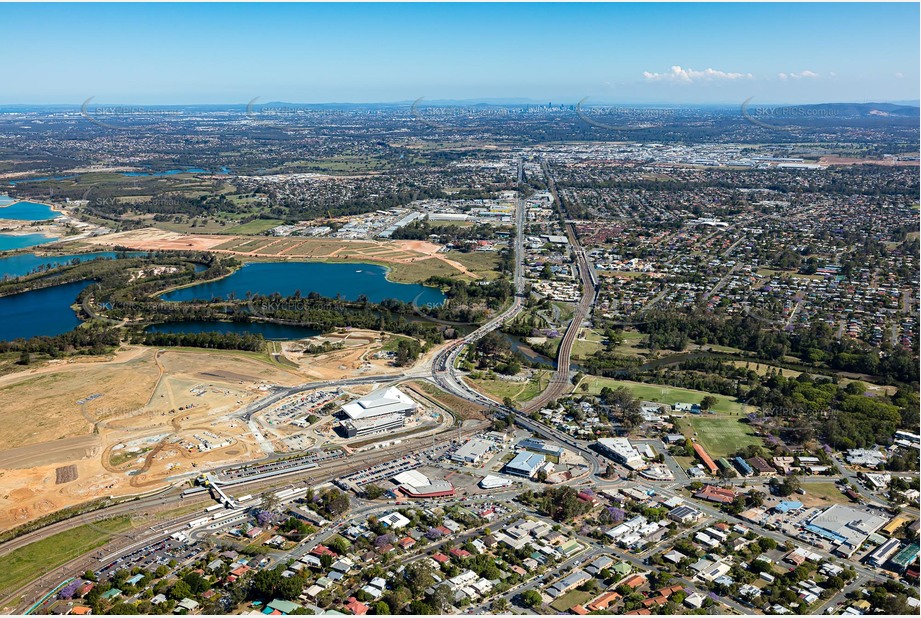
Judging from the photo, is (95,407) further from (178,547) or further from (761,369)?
(761,369)

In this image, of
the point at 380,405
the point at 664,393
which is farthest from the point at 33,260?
the point at 664,393

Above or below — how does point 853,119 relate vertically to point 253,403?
above

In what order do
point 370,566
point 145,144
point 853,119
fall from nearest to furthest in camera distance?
point 370,566 < point 145,144 < point 853,119

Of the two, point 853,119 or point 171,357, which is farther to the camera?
point 853,119

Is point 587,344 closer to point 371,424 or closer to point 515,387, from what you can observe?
point 515,387

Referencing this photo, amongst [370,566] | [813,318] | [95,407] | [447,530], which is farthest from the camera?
[813,318]

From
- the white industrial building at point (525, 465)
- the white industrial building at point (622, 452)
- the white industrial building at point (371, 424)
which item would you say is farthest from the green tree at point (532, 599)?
the white industrial building at point (371, 424)

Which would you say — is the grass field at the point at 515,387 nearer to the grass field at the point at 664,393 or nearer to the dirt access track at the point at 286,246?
the grass field at the point at 664,393

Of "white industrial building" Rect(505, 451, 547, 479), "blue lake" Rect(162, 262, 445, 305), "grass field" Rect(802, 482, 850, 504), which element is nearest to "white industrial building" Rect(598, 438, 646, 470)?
"white industrial building" Rect(505, 451, 547, 479)

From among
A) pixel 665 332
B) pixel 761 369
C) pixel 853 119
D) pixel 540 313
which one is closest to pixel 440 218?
pixel 540 313
